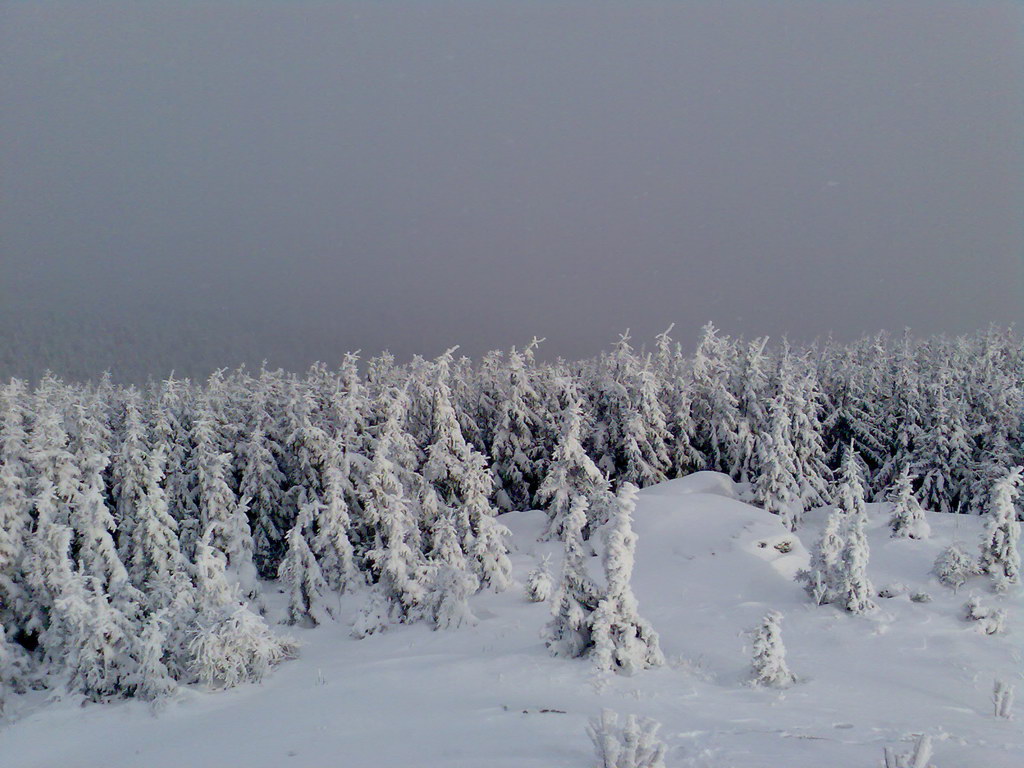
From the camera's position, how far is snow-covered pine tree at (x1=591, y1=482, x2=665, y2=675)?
55.4ft

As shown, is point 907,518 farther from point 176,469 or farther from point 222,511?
Result: point 176,469

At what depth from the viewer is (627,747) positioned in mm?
10328

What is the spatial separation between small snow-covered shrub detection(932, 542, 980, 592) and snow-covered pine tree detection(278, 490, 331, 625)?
24.2 m

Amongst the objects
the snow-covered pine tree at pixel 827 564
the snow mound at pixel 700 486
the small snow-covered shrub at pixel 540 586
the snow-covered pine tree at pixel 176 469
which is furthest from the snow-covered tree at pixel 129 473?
the snow-covered pine tree at pixel 827 564

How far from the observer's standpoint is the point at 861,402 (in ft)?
147

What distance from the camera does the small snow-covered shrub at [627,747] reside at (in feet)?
32.9

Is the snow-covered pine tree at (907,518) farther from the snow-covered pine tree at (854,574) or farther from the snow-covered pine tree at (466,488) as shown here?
the snow-covered pine tree at (466,488)

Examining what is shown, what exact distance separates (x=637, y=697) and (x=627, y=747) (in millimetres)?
4897

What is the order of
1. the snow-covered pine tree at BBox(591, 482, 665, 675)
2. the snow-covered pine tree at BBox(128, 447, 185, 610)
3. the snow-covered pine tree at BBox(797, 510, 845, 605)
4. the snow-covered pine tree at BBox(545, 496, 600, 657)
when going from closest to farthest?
1. the snow-covered pine tree at BBox(591, 482, 665, 675)
2. the snow-covered pine tree at BBox(545, 496, 600, 657)
3. the snow-covered pine tree at BBox(797, 510, 845, 605)
4. the snow-covered pine tree at BBox(128, 447, 185, 610)

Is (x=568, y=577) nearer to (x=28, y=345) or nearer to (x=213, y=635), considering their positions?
(x=213, y=635)

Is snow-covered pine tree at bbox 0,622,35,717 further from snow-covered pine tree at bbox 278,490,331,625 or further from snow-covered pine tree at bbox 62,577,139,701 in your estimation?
snow-covered pine tree at bbox 278,490,331,625

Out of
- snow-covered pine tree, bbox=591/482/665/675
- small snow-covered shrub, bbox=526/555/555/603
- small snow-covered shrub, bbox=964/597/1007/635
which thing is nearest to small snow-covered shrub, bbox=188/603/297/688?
small snow-covered shrub, bbox=526/555/555/603

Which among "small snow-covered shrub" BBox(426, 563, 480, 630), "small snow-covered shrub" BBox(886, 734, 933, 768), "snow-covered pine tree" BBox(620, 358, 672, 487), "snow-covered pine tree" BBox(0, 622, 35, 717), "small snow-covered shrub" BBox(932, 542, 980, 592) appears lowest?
"snow-covered pine tree" BBox(0, 622, 35, 717)

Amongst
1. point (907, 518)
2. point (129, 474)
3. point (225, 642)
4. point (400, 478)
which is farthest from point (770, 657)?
point (129, 474)
